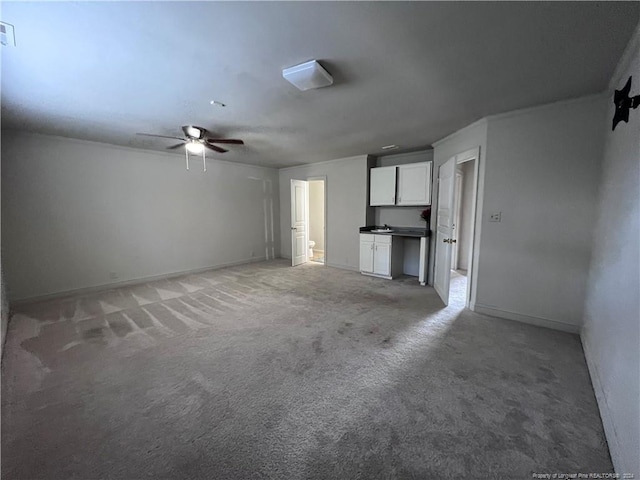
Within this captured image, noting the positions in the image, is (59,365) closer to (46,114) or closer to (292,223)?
(46,114)

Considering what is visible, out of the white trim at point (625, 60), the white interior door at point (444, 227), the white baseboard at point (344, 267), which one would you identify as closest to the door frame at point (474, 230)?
the white interior door at point (444, 227)

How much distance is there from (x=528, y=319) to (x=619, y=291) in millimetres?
1522

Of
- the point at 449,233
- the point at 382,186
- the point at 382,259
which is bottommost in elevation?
the point at 382,259

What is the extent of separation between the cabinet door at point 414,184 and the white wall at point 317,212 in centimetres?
323

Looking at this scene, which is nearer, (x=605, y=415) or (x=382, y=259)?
(x=605, y=415)

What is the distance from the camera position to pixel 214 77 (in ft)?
6.87

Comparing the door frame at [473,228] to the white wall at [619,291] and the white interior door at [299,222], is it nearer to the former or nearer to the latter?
the white wall at [619,291]

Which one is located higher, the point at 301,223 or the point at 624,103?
the point at 624,103

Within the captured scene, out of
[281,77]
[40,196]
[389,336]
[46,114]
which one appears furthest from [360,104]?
[40,196]

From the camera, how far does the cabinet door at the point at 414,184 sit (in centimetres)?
459

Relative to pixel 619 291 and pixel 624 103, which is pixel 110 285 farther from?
pixel 624 103

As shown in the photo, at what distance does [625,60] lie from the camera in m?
1.85

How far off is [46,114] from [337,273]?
4.74 m

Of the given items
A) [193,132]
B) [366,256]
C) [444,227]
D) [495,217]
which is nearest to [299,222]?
[366,256]
